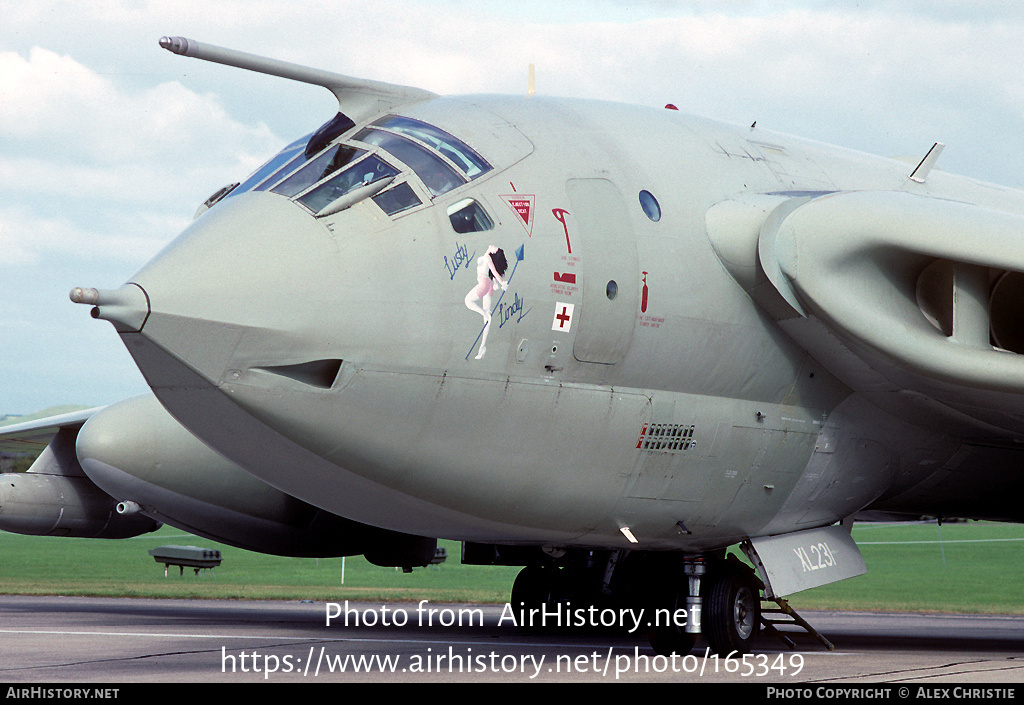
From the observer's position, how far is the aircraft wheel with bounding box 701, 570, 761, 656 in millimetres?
10469

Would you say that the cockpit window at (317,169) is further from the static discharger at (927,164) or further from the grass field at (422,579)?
the grass field at (422,579)

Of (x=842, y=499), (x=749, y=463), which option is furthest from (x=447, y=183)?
(x=842, y=499)

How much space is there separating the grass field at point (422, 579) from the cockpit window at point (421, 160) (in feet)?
44.0

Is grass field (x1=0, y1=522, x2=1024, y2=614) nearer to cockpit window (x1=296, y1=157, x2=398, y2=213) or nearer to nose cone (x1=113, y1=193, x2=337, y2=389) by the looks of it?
cockpit window (x1=296, y1=157, x2=398, y2=213)

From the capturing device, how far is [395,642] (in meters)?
12.2

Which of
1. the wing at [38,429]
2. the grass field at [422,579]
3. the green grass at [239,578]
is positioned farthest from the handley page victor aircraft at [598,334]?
the green grass at [239,578]

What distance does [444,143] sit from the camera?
8.95 metres

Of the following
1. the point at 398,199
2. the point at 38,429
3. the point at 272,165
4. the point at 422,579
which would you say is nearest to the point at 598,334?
the point at 398,199

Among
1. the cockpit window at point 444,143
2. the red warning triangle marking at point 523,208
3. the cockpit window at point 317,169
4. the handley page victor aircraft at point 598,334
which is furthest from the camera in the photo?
the cockpit window at point 444,143

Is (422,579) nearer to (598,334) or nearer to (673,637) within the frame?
(673,637)

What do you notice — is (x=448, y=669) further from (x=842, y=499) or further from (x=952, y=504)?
(x=952, y=504)

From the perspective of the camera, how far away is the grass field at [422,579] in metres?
22.7

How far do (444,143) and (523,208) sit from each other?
78 cm

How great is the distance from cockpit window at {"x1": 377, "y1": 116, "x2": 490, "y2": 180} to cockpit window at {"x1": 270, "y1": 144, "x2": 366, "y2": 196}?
47 centimetres
